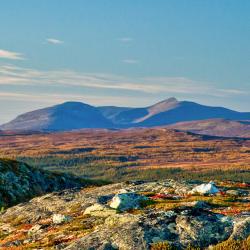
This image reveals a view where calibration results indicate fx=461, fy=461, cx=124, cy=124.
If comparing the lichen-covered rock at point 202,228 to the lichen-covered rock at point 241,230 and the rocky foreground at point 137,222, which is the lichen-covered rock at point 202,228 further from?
the lichen-covered rock at point 241,230

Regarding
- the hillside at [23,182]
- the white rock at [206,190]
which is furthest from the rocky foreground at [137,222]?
the hillside at [23,182]

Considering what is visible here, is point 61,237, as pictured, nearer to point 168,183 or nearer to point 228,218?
point 228,218

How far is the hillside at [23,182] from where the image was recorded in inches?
2432

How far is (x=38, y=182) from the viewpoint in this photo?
7106 cm

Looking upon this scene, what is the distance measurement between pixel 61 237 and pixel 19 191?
124 ft

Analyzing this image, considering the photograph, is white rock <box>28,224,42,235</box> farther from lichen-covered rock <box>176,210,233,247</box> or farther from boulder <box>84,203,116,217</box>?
lichen-covered rock <box>176,210,233,247</box>

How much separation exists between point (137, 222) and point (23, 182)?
44.8m

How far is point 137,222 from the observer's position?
81.8 feet

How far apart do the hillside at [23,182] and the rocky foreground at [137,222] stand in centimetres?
1773

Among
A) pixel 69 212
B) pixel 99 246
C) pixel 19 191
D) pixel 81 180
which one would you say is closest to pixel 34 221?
pixel 69 212

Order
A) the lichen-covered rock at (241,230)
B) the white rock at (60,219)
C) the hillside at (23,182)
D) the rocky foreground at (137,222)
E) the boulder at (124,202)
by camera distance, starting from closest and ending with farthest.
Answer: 1. the lichen-covered rock at (241,230)
2. the rocky foreground at (137,222)
3. the boulder at (124,202)
4. the white rock at (60,219)
5. the hillside at (23,182)

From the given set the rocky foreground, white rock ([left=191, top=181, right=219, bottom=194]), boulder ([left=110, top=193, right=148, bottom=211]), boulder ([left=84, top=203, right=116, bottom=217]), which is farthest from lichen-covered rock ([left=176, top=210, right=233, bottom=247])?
white rock ([left=191, top=181, right=219, bottom=194])

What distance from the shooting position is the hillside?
6178cm

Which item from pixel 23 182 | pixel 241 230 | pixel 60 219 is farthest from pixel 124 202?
pixel 23 182
